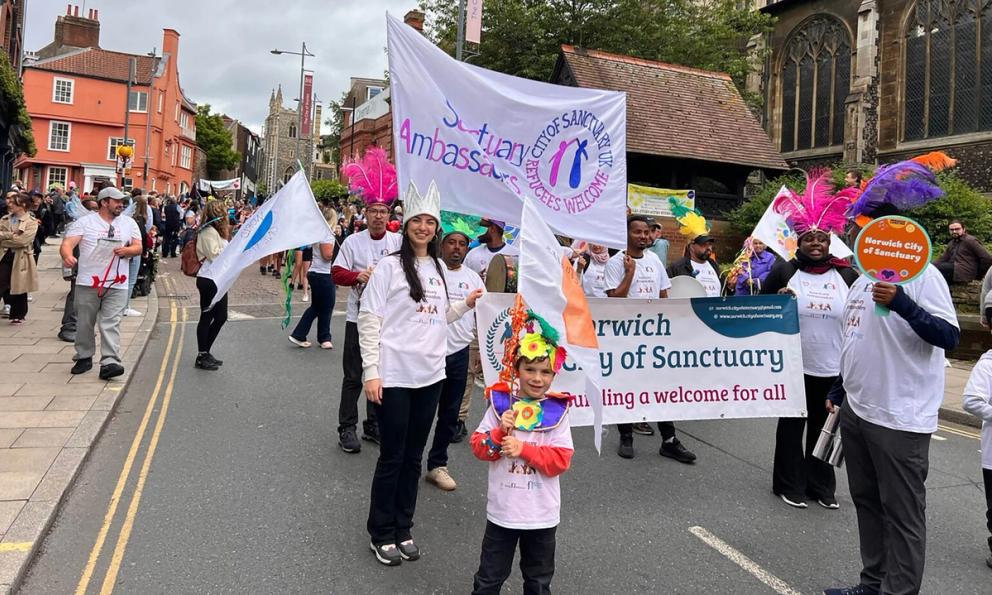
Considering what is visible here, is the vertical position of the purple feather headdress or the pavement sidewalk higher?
the purple feather headdress

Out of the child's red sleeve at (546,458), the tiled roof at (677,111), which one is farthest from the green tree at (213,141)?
the child's red sleeve at (546,458)

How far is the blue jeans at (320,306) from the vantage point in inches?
338

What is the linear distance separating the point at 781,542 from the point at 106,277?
256 inches

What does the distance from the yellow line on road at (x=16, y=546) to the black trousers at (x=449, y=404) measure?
7.82ft

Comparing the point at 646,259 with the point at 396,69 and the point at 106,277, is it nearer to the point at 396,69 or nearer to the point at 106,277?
the point at 396,69

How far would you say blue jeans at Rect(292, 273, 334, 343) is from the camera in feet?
28.2

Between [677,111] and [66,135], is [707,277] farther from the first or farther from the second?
[66,135]

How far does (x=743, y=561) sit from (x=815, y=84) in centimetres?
3170

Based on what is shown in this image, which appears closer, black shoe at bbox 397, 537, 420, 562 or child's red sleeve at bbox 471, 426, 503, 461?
child's red sleeve at bbox 471, 426, 503, 461

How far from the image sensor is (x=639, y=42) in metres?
23.3

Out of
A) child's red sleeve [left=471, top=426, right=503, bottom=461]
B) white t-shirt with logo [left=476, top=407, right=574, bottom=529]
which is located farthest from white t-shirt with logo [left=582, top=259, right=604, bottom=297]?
child's red sleeve [left=471, top=426, right=503, bottom=461]

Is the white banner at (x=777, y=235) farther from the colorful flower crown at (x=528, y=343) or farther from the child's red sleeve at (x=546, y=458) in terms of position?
the child's red sleeve at (x=546, y=458)

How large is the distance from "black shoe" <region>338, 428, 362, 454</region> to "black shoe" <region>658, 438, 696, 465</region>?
2560 mm

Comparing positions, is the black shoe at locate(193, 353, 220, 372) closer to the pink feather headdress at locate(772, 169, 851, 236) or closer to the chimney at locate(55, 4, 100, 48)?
the pink feather headdress at locate(772, 169, 851, 236)
